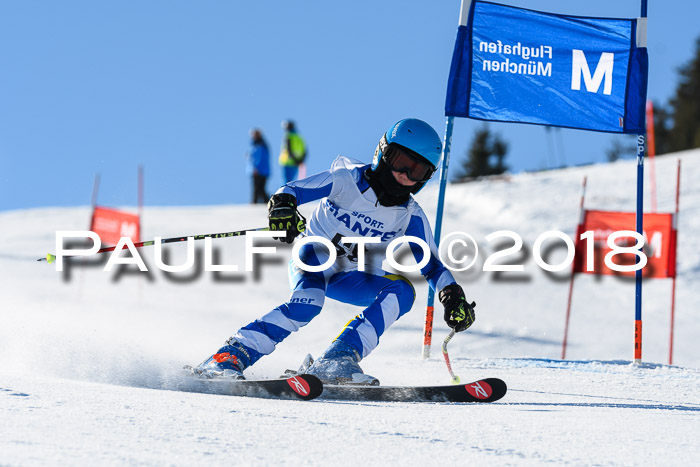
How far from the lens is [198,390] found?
3689mm

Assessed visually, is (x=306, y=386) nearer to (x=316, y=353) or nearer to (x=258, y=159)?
(x=316, y=353)

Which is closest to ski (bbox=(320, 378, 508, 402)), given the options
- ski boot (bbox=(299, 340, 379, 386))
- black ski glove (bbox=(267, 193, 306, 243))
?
ski boot (bbox=(299, 340, 379, 386))

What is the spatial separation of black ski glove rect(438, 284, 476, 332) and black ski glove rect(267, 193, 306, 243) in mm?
814

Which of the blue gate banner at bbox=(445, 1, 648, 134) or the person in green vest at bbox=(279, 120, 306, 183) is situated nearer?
the blue gate banner at bbox=(445, 1, 648, 134)

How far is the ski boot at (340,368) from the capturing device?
11.9 feet

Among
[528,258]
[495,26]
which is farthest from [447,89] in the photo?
[528,258]

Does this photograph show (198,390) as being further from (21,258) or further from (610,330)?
(21,258)

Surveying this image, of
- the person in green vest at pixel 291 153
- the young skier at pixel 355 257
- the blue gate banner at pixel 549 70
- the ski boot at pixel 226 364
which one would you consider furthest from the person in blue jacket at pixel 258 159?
the ski boot at pixel 226 364

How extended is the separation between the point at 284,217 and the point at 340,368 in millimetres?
752

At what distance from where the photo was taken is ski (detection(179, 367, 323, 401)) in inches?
131

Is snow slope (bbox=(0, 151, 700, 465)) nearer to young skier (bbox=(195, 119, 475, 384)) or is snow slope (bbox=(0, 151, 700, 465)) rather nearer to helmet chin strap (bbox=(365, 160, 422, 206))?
young skier (bbox=(195, 119, 475, 384))

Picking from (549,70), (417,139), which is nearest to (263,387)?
(417,139)

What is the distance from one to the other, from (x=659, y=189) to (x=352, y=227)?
13.1m

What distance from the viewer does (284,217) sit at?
Answer: 3.86 meters
